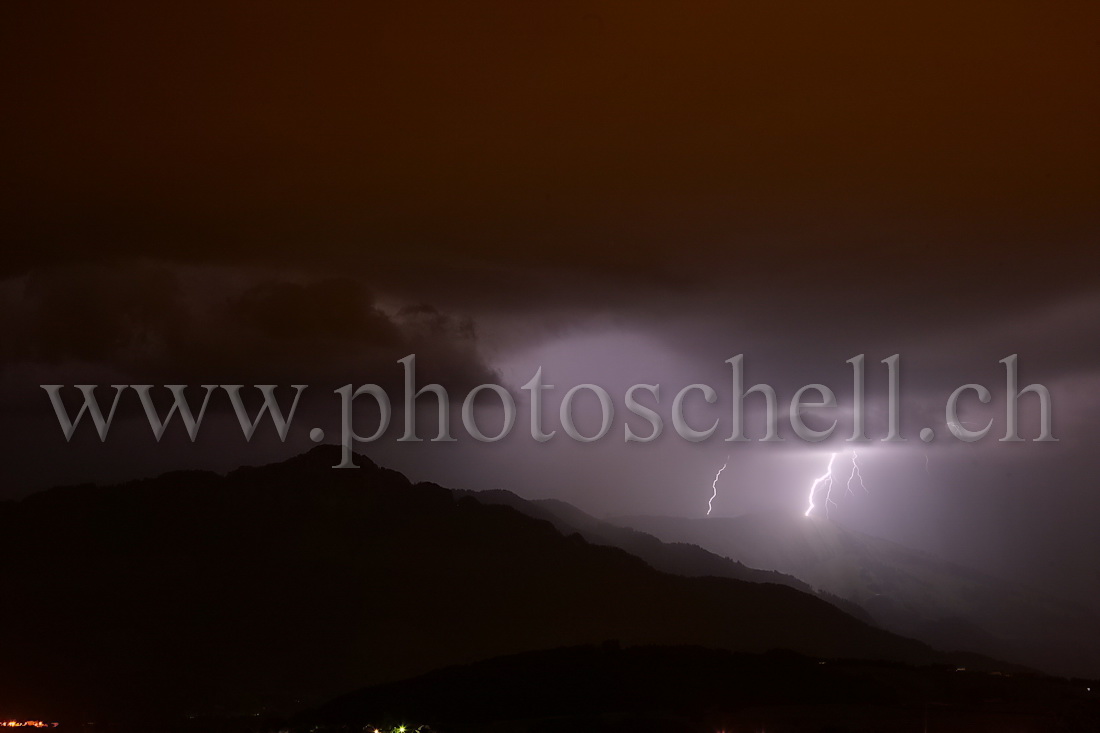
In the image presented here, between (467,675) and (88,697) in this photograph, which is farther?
(88,697)

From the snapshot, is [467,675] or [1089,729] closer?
[1089,729]

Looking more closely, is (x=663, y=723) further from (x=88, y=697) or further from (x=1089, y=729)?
(x=88, y=697)

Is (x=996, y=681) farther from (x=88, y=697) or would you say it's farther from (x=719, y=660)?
(x=88, y=697)

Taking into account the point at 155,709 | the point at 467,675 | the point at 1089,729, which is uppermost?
the point at 1089,729

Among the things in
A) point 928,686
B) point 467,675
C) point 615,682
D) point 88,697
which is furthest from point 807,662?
point 88,697

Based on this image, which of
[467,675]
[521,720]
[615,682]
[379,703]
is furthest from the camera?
[467,675]

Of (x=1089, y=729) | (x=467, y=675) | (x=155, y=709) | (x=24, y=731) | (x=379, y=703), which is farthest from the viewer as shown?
(x=155, y=709)

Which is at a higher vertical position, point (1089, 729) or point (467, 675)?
point (1089, 729)

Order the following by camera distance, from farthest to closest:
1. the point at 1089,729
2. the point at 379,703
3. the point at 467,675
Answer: the point at 467,675 < the point at 379,703 < the point at 1089,729

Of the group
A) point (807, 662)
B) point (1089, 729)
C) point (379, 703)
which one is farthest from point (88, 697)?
point (1089, 729)
